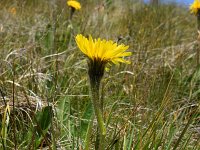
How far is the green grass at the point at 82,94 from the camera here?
1.04 meters

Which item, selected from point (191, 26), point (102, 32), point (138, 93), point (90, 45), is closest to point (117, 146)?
point (90, 45)

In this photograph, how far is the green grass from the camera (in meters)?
1.04

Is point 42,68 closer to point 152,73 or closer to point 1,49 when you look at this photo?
point 1,49

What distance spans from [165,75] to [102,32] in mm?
967

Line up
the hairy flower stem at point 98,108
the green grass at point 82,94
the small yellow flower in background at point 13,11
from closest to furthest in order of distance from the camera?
the hairy flower stem at point 98,108 < the green grass at point 82,94 < the small yellow flower in background at point 13,11

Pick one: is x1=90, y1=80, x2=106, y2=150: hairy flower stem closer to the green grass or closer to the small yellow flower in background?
the green grass

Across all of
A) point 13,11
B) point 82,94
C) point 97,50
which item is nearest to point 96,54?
point 97,50

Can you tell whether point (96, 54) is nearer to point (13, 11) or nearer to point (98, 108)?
point (98, 108)

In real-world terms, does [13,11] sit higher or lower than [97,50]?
higher

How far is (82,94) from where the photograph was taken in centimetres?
153

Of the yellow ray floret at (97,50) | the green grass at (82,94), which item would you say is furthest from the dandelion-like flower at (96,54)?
the green grass at (82,94)

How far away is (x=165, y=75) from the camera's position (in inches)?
70.9

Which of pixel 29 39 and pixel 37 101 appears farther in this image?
pixel 29 39

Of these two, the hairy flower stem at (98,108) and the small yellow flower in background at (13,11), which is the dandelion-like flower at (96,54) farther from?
the small yellow flower in background at (13,11)
